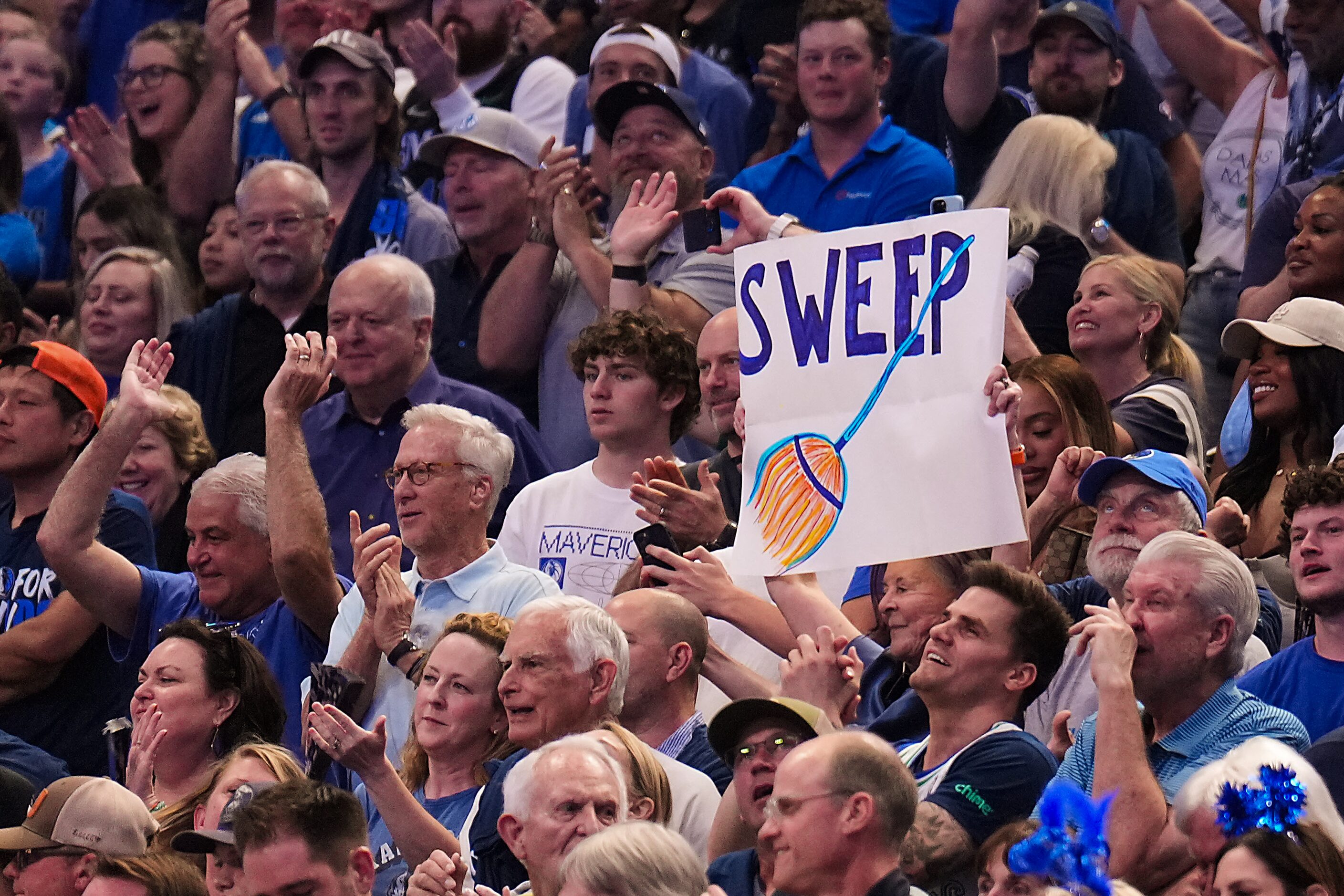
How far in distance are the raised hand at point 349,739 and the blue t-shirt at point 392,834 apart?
18cm

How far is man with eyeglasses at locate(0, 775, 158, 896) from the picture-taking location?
556 cm

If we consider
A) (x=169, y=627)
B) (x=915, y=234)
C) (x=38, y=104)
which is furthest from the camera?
(x=38, y=104)

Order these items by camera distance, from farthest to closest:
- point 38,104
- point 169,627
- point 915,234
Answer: point 38,104 < point 169,627 < point 915,234

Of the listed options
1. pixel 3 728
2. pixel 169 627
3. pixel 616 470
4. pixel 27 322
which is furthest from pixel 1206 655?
pixel 27 322

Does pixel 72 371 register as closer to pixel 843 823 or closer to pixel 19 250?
pixel 19 250

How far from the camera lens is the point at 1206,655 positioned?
5145 millimetres

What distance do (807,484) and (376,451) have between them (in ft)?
7.04

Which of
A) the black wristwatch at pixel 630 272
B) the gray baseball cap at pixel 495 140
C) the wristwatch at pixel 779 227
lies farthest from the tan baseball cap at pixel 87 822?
the gray baseball cap at pixel 495 140

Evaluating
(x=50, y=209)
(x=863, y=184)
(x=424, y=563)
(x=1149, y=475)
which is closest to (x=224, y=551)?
(x=424, y=563)

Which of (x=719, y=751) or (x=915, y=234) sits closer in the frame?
(x=719, y=751)

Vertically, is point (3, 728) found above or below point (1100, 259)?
below

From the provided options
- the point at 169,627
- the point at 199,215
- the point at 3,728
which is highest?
the point at 199,215

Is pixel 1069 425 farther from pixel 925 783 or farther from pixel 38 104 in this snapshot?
pixel 38 104

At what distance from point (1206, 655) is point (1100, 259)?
2242 millimetres
